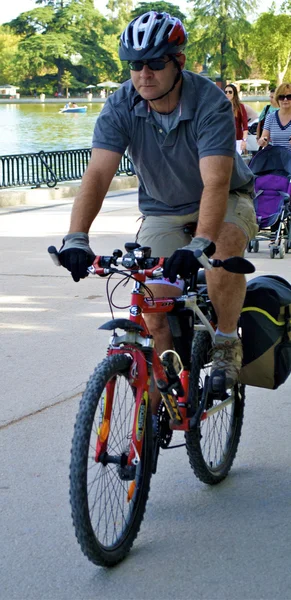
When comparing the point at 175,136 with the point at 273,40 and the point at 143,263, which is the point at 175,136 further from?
the point at 273,40

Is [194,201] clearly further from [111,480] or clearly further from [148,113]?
[111,480]

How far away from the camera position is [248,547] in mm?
3957

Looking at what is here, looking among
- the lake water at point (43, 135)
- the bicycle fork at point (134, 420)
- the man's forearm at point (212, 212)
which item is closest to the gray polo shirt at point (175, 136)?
the man's forearm at point (212, 212)

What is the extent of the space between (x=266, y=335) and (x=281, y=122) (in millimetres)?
7454

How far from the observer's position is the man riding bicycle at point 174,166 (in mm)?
3947

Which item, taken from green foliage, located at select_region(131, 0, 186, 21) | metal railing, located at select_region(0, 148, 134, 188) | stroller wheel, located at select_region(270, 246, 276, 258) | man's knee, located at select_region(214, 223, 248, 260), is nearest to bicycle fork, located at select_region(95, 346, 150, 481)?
man's knee, located at select_region(214, 223, 248, 260)

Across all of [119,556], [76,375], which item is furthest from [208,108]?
[76,375]

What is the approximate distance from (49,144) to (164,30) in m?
61.5

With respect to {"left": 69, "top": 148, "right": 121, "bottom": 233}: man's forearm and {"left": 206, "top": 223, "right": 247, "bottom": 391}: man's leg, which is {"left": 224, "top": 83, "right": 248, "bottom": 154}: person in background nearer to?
{"left": 206, "top": 223, "right": 247, "bottom": 391}: man's leg

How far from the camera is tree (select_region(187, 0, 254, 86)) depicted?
12288 centimetres

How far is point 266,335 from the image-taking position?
4.53 m

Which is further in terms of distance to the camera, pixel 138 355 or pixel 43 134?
pixel 43 134

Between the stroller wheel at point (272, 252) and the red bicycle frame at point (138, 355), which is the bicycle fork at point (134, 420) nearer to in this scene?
the red bicycle frame at point (138, 355)

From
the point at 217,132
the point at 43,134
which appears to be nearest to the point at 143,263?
the point at 217,132
